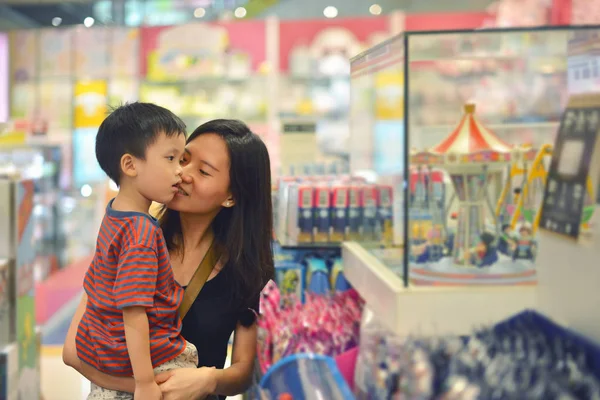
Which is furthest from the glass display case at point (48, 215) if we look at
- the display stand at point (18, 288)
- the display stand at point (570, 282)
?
the display stand at point (570, 282)

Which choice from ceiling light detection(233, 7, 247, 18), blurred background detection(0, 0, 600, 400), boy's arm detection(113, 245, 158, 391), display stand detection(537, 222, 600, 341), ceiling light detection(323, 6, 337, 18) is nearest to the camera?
display stand detection(537, 222, 600, 341)

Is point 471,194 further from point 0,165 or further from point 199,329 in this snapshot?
point 0,165

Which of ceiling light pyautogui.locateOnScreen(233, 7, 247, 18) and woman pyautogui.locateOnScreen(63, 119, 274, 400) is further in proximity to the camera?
ceiling light pyautogui.locateOnScreen(233, 7, 247, 18)

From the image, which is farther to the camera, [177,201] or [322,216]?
[322,216]

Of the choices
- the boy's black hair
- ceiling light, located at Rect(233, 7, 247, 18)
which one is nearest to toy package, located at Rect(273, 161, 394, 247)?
the boy's black hair

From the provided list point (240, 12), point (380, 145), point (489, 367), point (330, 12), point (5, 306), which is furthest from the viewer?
point (240, 12)

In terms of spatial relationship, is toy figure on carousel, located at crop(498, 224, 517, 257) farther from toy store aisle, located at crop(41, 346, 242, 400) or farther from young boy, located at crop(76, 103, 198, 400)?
toy store aisle, located at crop(41, 346, 242, 400)

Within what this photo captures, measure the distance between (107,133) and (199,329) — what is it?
1.68 feet

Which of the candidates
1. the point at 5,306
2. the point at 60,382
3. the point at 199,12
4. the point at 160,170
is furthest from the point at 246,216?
the point at 199,12

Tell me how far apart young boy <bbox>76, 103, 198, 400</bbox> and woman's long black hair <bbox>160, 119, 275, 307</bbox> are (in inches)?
6.0

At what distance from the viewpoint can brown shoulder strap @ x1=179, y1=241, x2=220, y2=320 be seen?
5.58 feet

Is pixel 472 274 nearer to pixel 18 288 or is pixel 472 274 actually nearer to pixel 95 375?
pixel 95 375

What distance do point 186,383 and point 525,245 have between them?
2.62ft

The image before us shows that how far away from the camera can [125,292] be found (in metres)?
1.49
